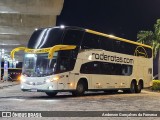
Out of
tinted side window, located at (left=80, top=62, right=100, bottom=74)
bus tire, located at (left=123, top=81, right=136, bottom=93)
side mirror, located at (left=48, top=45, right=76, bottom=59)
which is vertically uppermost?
side mirror, located at (left=48, top=45, right=76, bottom=59)

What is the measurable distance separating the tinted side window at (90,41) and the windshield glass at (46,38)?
1.70 meters

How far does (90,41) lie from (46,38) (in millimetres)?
2834

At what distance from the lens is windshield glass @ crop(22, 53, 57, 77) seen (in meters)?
21.3

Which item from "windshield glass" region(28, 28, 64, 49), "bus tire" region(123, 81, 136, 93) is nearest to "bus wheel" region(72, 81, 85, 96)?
"windshield glass" region(28, 28, 64, 49)

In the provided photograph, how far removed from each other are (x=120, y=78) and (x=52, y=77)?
7712 millimetres

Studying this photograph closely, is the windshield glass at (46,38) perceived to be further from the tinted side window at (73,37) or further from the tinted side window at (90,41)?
the tinted side window at (90,41)

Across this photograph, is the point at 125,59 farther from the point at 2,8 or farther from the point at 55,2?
the point at 2,8

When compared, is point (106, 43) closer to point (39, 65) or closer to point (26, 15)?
point (39, 65)

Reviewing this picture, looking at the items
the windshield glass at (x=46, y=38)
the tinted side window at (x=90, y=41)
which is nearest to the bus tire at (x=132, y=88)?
the tinted side window at (x=90, y=41)

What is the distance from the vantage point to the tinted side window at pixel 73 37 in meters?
21.9

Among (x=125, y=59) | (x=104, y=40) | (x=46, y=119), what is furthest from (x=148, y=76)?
(x=46, y=119)

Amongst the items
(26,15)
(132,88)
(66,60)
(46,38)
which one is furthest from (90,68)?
(26,15)

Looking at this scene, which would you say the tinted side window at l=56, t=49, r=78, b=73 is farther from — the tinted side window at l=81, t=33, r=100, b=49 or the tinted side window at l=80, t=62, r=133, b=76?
the tinted side window at l=80, t=62, r=133, b=76

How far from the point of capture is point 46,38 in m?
22.0
